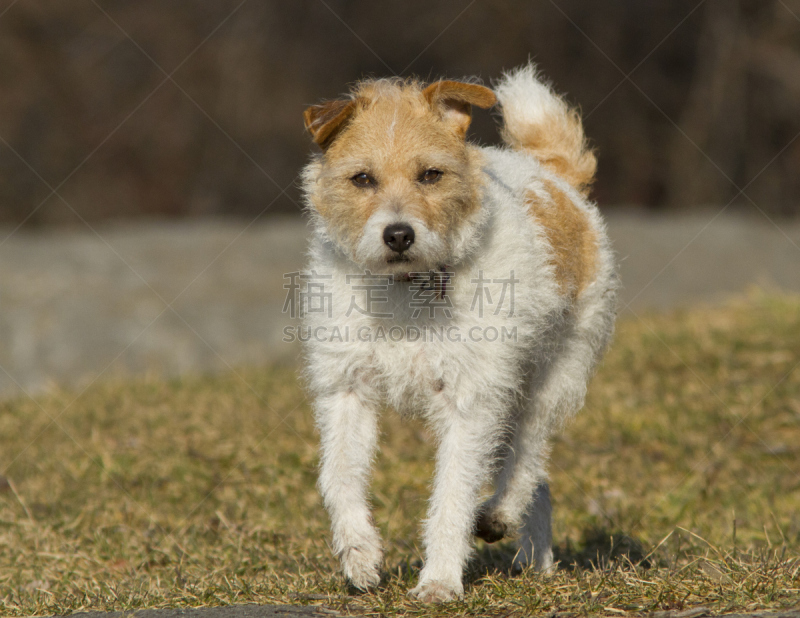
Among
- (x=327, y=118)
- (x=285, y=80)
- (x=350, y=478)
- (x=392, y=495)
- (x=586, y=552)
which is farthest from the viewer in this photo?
(x=285, y=80)

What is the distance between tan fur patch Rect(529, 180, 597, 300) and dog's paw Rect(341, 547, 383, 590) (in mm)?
1523

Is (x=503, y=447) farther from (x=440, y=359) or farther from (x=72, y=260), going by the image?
(x=72, y=260)

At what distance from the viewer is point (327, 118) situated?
13.5 ft

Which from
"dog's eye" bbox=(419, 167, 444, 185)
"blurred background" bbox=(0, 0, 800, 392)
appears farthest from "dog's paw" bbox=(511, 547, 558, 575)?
"blurred background" bbox=(0, 0, 800, 392)

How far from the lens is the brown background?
1820cm

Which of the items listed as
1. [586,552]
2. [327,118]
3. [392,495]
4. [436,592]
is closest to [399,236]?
[327,118]

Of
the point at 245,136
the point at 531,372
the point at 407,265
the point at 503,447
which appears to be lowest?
the point at 503,447

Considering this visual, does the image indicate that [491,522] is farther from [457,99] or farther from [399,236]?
[457,99]

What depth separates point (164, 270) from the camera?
40.7 ft

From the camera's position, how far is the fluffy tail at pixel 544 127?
5.18 m

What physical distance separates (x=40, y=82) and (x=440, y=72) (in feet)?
25.7

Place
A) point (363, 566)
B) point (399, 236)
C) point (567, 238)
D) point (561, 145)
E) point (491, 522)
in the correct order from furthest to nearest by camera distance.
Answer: point (561, 145), point (567, 238), point (491, 522), point (363, 566), point (399, 236)

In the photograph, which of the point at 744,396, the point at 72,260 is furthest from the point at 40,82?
the point at 744,396

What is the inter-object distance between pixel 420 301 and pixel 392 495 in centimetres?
228
